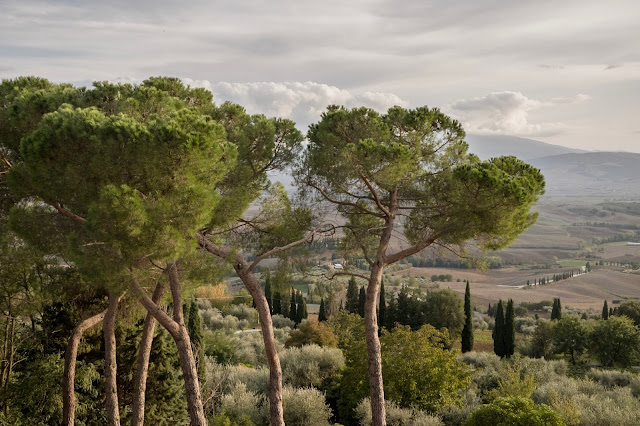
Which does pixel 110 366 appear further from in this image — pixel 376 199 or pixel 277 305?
pixel 277 305

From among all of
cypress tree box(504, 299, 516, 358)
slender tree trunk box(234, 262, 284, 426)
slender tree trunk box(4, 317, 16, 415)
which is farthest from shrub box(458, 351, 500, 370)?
slender tree trunk box(4, 317, 16, 415)

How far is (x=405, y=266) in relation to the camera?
4503 inches

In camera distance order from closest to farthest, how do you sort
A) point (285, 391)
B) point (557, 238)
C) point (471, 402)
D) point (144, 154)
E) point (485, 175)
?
point (144, 154) → point (485, 175) → point (285, 391) → point (471, 402) → point (557, 238)

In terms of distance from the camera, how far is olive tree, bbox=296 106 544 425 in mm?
9273

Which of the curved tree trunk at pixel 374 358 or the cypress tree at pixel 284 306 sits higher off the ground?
the curved tree trunk at pixel 374 358

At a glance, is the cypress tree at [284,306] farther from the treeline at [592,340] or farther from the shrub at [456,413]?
the shrub at [456,413]

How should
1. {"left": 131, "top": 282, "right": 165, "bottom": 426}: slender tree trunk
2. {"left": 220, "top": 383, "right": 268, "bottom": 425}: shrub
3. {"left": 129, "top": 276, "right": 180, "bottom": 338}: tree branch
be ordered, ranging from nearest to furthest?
{"left": 129, "top": 276, "right": 180, "bottom": 338}: tree branch < {"left": 131, "top": 282, "right": 165, "bottom": 426}: slender tree trunk < {"left": 220, "top": 383, "right": 268, "bottom": 425}: shrub

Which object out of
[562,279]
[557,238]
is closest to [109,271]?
[562,279]

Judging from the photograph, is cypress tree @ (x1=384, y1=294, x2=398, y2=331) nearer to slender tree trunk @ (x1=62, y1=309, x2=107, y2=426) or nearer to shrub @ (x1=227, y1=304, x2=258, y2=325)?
shrub @ (x1=227, y1=304, x2=258, y2=325)

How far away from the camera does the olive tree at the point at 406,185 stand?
9.27m

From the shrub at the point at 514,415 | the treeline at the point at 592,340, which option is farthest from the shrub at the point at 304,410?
the treeline at the point at 592,340

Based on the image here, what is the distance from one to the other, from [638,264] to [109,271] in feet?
441

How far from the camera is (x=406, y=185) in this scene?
10805mm

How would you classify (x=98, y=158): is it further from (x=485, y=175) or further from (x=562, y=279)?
(x=562, y=279)
